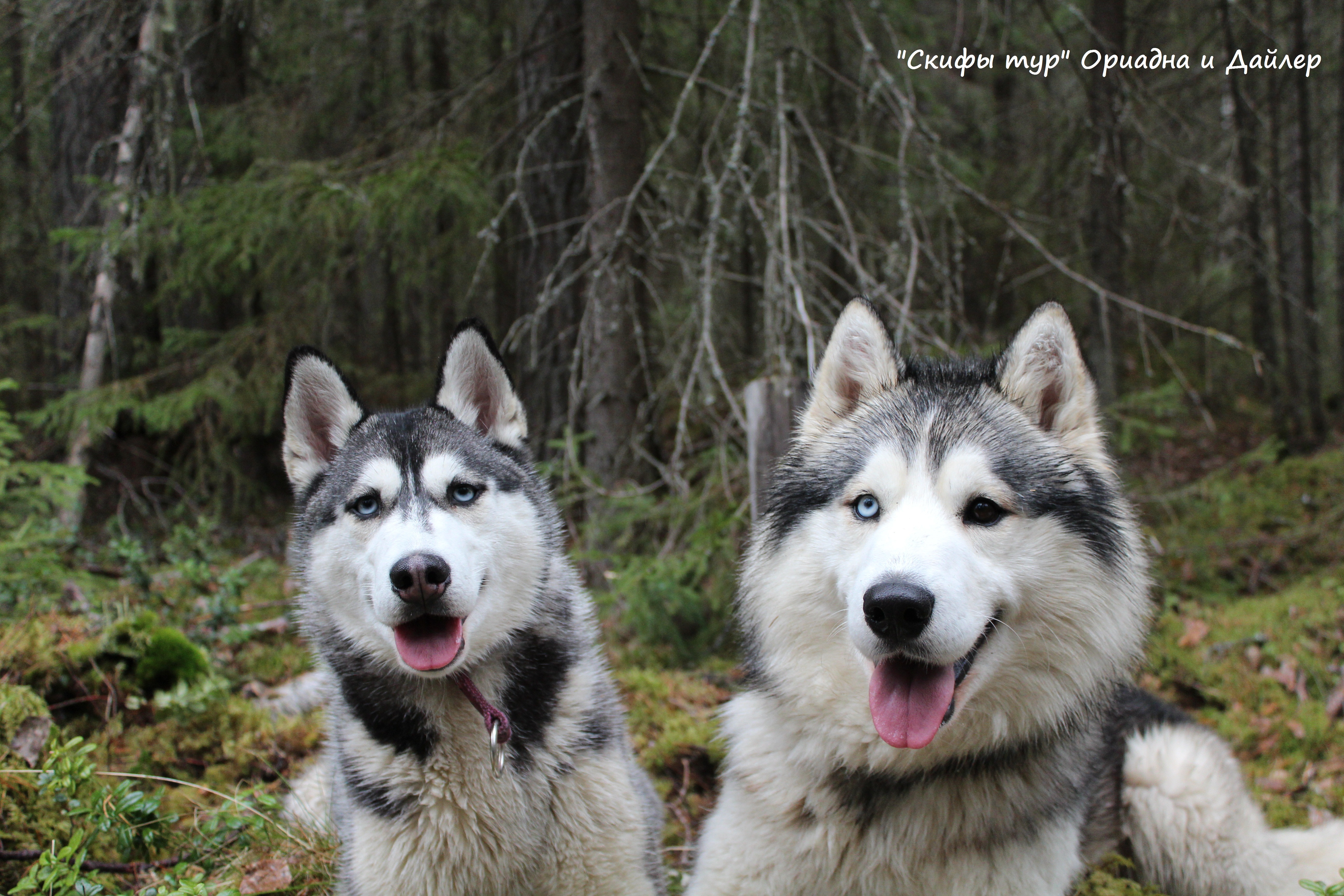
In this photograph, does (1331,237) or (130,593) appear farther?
(1331,237)

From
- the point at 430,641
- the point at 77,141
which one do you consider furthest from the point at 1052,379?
the point at 77,141

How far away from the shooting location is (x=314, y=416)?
128 inches

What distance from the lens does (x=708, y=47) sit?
4414 millimetres

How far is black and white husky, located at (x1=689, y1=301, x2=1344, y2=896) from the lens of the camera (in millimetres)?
2307

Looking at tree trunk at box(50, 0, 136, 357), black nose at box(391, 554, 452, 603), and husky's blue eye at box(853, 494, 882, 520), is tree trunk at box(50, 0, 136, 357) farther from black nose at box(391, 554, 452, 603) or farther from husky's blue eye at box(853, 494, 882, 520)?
husky's blue eye at box(853, 494, 882, 520)

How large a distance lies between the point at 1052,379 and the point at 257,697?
462 cm

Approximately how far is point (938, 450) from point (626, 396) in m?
4.06

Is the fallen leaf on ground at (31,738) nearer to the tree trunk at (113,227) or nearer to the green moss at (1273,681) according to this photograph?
the tree trunk at (113,227)

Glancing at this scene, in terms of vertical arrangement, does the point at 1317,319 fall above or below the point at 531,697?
above

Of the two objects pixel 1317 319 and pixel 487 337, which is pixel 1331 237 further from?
pixel 487 337

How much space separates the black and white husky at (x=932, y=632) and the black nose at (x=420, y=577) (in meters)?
1.00

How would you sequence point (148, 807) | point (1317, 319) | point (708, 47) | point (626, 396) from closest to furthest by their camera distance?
point (148, 807) < point (708, 47) < point (1317, 319) < point (626, 396)

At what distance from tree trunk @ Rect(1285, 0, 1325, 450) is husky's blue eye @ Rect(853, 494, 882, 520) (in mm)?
8626

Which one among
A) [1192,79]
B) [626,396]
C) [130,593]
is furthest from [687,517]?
[1192,79]
